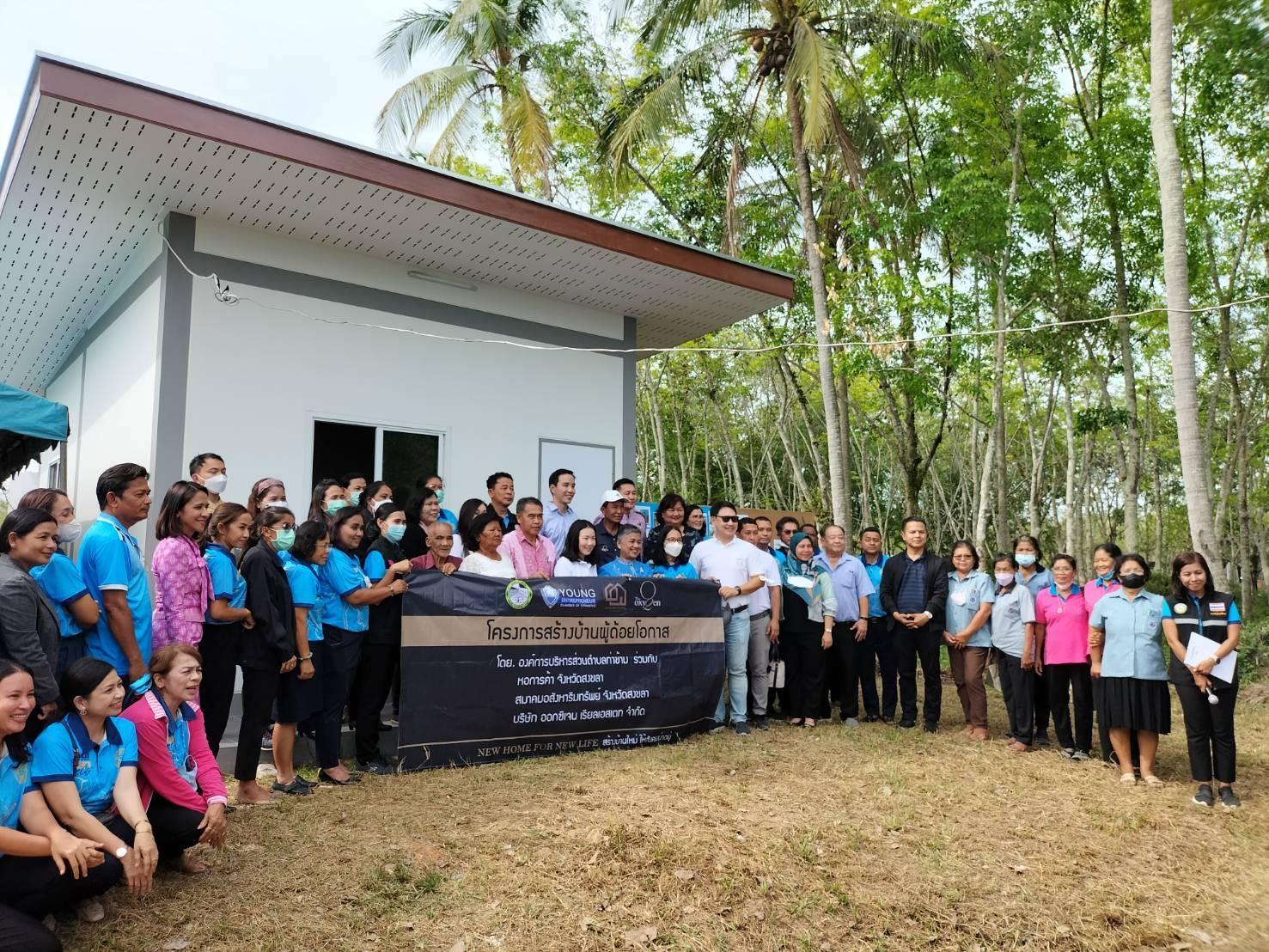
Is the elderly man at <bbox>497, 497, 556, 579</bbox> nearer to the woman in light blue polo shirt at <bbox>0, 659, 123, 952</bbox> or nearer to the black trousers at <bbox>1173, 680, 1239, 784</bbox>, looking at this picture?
the woman in light blue polo shirt at <bbox>0, 659, 123, 952</bbox>

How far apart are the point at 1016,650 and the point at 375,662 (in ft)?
16.3

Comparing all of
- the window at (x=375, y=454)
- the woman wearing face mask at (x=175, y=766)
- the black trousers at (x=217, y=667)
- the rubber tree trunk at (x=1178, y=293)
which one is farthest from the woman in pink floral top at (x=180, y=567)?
the rubber tree trunk at (x=1178, y=293)

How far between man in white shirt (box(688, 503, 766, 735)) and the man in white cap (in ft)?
2.56

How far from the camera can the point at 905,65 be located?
1330 cm

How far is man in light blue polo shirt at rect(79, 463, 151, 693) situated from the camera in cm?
408

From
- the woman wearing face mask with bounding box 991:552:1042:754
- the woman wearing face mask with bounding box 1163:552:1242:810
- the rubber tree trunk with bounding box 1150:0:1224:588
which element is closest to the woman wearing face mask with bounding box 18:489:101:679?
the woman wearing face mask with bounding box 1163:552:1242:810

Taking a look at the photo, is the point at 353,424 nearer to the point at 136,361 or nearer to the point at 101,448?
the point at 136,361

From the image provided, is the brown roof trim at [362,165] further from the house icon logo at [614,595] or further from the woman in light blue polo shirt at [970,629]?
the woman in light blue polo shirt at [970,629]

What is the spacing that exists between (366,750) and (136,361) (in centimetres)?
479

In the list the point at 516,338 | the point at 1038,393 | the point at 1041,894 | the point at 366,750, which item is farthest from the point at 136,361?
the point at 1038,393

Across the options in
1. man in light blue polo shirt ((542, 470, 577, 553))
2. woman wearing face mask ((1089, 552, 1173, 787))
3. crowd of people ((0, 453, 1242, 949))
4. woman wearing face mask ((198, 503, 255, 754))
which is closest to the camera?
crowd of people ((0, 453, 1242, 949))

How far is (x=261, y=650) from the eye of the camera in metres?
4.72

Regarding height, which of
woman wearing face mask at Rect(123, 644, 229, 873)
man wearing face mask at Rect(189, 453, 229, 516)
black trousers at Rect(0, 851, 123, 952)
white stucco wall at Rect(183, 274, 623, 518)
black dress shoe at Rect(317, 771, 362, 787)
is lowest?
black dress shoe at Rect(317, 771, 362, 787)

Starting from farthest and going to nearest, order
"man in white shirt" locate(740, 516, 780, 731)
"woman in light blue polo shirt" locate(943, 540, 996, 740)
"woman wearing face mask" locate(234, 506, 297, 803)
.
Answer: "woman in light blue polo shirt" locate(943, 540, 996, 740)
"man in white shirt" locate(740, 516, 780, 731)
"woman wearing face mask" locate(234, 506, 297, 803)
